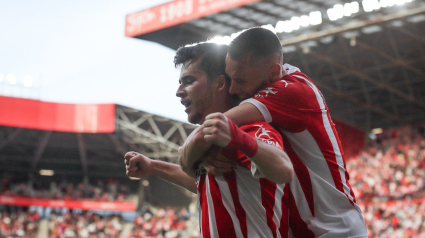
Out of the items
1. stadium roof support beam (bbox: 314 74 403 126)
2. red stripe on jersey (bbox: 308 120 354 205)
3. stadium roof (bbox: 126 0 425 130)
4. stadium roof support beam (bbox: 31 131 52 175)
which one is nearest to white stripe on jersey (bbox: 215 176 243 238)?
red stripe on jersey (bbox: 308 120 354 205)

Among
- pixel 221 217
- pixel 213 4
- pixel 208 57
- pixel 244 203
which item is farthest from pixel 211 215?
pixel 213 4

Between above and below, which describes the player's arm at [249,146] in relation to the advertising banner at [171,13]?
below

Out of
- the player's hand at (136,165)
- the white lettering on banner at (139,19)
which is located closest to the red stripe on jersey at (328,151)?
the player's hand at (136,165)

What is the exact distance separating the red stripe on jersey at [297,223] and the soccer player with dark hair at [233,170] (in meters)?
0.08

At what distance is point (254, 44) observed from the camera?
8.23ft

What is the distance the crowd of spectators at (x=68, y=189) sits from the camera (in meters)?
30.8

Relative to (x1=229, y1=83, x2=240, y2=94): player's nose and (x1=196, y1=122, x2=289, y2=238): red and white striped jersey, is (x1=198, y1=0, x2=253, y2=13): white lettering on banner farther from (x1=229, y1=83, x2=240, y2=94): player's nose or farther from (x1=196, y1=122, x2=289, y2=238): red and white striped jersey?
(x1=196, y1=122, x2=289, y2=238): red and white striped jersey

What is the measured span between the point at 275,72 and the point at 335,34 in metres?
18.4

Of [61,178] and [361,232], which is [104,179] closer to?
[61,178]

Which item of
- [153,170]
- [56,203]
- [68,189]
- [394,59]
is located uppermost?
[394,59]

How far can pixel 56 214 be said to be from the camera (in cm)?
3061

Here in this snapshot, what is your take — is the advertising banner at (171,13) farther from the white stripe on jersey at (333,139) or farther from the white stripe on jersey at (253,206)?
the white stripe on jersey at (253,206)

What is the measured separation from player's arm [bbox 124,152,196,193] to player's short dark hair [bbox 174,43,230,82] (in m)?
0.74

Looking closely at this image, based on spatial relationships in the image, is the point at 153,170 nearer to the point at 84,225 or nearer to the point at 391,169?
the point at 391,169
